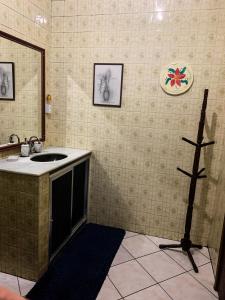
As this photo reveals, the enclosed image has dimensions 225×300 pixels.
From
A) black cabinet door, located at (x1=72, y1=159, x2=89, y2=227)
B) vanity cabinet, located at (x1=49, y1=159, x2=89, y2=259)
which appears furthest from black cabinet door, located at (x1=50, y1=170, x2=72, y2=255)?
black cabinet door, located at (x1=72, y1=159, x2=89, y2=227)

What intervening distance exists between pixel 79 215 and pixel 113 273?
2.59ft

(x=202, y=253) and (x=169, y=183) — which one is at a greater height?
(x=169, y=183)

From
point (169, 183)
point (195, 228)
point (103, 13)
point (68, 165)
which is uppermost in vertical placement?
point (103, 13)

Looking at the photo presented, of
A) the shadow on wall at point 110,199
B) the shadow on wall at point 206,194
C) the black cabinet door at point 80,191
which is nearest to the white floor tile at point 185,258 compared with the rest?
the shadow on wall at point 206,194

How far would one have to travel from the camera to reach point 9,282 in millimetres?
1859

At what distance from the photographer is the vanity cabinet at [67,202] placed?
204 cm

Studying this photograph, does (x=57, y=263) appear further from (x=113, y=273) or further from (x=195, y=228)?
(x=195, y=228)

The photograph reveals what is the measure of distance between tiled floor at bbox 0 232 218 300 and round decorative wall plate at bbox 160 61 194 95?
1608 mm

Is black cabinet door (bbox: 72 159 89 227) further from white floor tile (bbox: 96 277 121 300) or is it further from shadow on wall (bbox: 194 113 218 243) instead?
shadow on wall (bbox: 194 113 218 243)

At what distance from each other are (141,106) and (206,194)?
113 centimetres

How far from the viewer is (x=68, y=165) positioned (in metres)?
2.18

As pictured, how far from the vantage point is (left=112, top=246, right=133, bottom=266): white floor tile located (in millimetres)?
2188

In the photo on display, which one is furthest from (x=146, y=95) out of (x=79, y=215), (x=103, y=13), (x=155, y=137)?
(x=79, y=215)

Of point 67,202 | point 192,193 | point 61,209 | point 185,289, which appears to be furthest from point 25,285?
point 192,193
